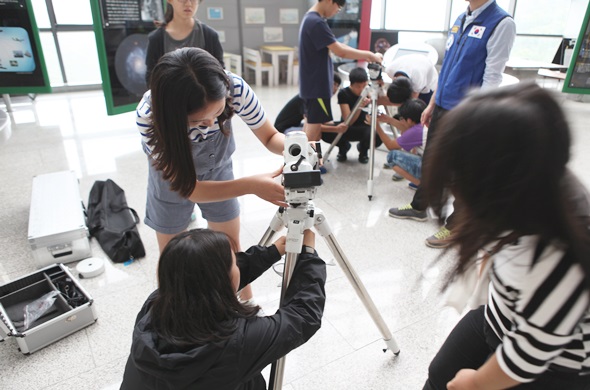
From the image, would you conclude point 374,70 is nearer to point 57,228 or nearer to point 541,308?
point 57,228

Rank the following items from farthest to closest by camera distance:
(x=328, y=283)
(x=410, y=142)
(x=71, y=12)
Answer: (x=71, y=12) < (x=410, y=142) < (x=328, y=283)

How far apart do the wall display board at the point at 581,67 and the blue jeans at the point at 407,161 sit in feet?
10.3

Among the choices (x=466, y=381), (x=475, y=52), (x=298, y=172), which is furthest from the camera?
(x=475, y=52)

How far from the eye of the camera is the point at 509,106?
64cm

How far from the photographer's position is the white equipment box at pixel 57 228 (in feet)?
6.91

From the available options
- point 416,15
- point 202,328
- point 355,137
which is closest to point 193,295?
point 202,328

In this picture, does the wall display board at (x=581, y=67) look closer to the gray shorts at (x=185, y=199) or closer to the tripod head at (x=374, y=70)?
the tripod head at (x=374, y=70)

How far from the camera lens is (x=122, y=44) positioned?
3.76 m

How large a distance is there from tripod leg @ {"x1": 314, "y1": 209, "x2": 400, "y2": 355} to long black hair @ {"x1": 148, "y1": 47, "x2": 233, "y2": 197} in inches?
15.9

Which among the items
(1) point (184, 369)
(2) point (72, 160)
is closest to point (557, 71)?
(2) point (72, 160)

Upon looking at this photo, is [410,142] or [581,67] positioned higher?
[581,67]

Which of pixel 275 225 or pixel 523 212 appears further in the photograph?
pixel 275 225

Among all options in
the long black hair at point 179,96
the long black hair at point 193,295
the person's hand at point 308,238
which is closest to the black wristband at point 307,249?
the person's hand at point 308,238

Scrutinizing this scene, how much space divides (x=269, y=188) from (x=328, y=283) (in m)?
1.06
